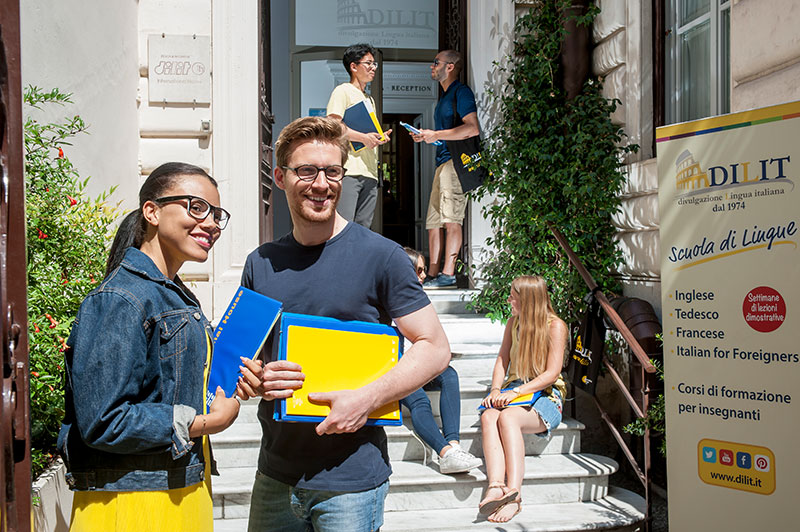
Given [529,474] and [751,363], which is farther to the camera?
[529,474]

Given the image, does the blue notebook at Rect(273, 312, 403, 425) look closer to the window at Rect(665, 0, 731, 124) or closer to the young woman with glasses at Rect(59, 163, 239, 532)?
the young woman with glasses at Rect(59, 163, 239, 532)

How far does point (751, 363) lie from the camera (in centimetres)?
298

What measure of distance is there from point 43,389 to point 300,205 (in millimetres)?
1632

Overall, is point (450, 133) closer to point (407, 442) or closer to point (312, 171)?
point (407, 442)

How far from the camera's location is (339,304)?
1785 millimetres

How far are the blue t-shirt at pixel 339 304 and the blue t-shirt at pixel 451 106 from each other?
472cm

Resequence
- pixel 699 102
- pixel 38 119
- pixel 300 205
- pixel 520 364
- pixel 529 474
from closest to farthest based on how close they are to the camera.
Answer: pixel 300 205
pixel 38 119
pixel 529 474
pixel 520 364
pixel 699 102

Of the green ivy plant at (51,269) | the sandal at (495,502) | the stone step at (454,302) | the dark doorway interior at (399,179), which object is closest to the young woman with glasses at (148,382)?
the green ivy plant at (51,269)

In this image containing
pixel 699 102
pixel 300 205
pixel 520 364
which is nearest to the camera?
pixel 300 205

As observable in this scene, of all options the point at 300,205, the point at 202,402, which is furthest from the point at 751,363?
the point at 202,402

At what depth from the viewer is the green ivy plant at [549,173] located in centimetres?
574

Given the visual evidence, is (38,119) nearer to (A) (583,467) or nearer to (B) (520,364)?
(B) (520,364)

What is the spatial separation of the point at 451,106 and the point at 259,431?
11.6 ft

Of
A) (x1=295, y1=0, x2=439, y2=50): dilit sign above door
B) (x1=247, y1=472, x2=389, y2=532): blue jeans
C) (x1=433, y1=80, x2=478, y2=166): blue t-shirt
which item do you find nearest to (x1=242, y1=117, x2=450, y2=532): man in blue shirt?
(x1=247, y1=472, x2=389, y2=532): blue jeans
